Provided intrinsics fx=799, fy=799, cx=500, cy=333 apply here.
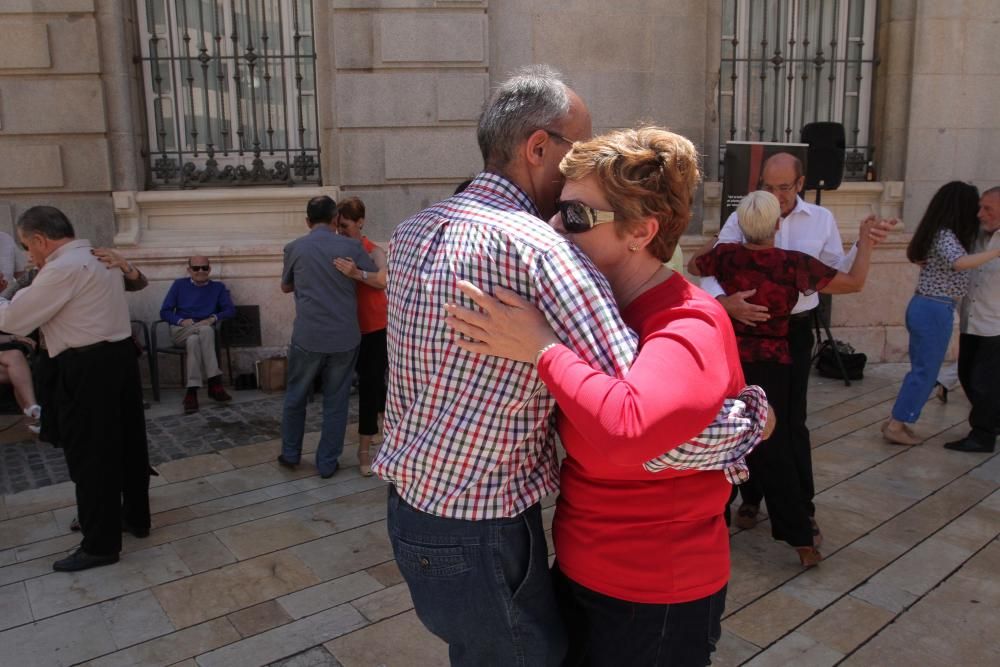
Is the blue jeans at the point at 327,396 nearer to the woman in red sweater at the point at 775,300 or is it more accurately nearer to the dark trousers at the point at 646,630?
the woman in red sweater at the point at 775,300

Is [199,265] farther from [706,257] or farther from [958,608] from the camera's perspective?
[958,608]

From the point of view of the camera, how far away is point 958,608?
136 inches

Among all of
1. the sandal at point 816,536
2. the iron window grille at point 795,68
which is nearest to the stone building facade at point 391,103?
the iron window grille at point 795,68

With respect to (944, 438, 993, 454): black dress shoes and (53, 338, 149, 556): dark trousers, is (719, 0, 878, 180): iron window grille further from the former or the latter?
(53, 338, 149, 556): dark trousers

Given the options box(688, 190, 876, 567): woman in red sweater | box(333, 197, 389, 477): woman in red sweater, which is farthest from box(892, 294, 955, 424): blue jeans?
box(333, 197, 389, 477): woman in red sweater

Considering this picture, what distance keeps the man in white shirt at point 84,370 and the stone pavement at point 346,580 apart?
235 millimetres

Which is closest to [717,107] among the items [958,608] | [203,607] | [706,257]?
[706,257]

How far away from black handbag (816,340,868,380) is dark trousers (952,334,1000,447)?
6.40 ft

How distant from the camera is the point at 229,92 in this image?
26.5 ft

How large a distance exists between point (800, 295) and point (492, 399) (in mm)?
2686

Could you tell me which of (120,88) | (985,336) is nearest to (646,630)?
(985,336)

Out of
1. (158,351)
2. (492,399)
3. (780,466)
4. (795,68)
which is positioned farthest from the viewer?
(795,68)

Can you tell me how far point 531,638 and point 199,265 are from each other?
6502 millimetres

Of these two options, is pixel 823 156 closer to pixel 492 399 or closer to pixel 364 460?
pixel 364 460
